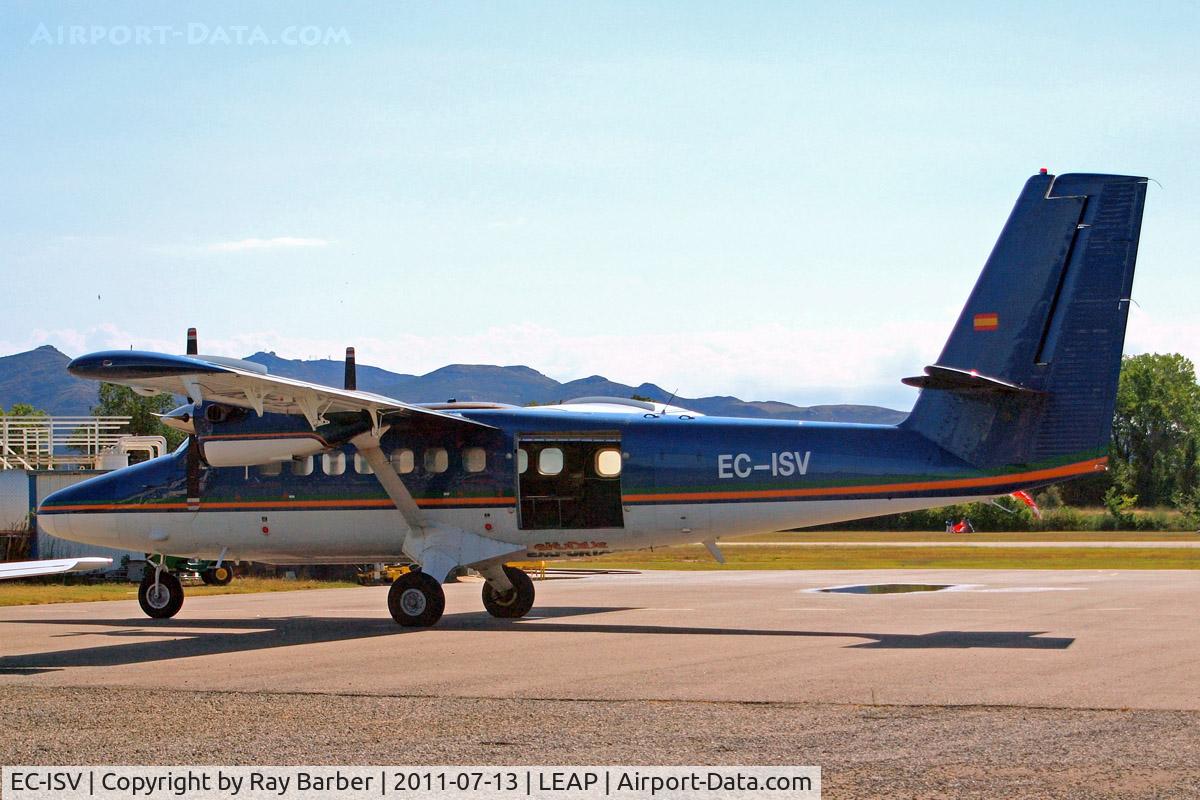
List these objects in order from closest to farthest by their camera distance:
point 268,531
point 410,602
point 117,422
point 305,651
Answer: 1. point 305,651
2. point 410,602
3. point 268,531
4. point 117,422

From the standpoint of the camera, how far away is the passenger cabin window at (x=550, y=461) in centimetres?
2177

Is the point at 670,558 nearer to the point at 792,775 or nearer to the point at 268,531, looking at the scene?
the point at 268,531

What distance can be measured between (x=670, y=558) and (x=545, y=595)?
25.2 m

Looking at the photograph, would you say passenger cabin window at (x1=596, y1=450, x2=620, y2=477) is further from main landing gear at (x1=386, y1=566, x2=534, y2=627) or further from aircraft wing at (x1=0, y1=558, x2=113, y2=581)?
aircraft wing at (x1=0, y1=558, x2=113, y2=581)

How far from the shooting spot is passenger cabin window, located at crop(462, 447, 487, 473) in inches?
866

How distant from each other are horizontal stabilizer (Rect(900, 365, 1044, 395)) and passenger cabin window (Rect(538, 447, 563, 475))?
582 cm

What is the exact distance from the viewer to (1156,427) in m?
122

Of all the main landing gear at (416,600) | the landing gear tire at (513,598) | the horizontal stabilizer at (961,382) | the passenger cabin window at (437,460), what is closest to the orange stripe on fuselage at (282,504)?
the passenger cabin window at (437,460)

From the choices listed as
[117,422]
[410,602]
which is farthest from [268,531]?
[117,422]

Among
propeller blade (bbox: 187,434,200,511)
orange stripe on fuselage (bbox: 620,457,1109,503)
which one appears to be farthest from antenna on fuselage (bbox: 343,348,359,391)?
orange stripe on fuselage (bbox: 620,457,1109,503)

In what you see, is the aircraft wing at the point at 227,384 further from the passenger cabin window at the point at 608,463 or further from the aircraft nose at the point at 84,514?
the aircraft nose at the point at 84,514

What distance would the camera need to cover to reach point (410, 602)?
2128cm

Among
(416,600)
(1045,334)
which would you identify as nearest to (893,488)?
A: (1045,334)

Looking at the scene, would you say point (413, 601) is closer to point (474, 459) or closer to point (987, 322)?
point (474, 459)
